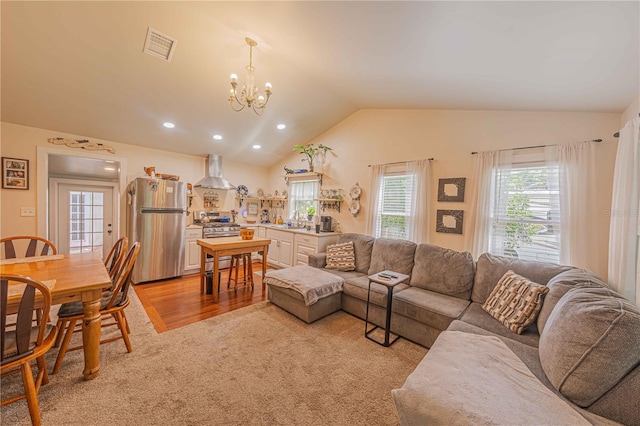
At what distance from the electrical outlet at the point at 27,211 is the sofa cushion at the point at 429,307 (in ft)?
17.2

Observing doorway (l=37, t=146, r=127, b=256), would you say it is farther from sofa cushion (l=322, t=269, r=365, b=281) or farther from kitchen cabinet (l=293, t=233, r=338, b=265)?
sofa cushion (l=322, t=269, r=365, b=281)

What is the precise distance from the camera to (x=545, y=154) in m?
2.58

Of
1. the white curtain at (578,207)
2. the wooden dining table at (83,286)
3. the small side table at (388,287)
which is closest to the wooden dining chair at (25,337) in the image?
the wooden dining table at (83,286)

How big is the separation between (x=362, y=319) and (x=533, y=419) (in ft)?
6.56

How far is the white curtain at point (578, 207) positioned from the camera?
2.34m

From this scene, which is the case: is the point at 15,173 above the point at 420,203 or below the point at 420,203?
above

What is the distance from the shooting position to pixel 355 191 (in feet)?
14.1

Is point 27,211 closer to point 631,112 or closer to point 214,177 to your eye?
point 214,177

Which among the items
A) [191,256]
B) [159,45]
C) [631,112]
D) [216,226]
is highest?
[159,45]

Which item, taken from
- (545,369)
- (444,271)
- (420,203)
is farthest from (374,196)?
(545,369)

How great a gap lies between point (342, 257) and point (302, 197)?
2.25 metres

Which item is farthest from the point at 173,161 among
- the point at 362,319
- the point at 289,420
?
the point at 289,420

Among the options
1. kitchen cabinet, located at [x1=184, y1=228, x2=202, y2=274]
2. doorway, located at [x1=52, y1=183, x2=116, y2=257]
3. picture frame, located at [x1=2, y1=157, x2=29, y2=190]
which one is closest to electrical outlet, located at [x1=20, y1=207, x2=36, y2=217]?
picture frame, located at [x1=2, y1=157, x2=29, y2=190]

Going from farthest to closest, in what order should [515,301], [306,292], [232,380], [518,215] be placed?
[518,215]
[306,292]
[515,301]
[232,380]
